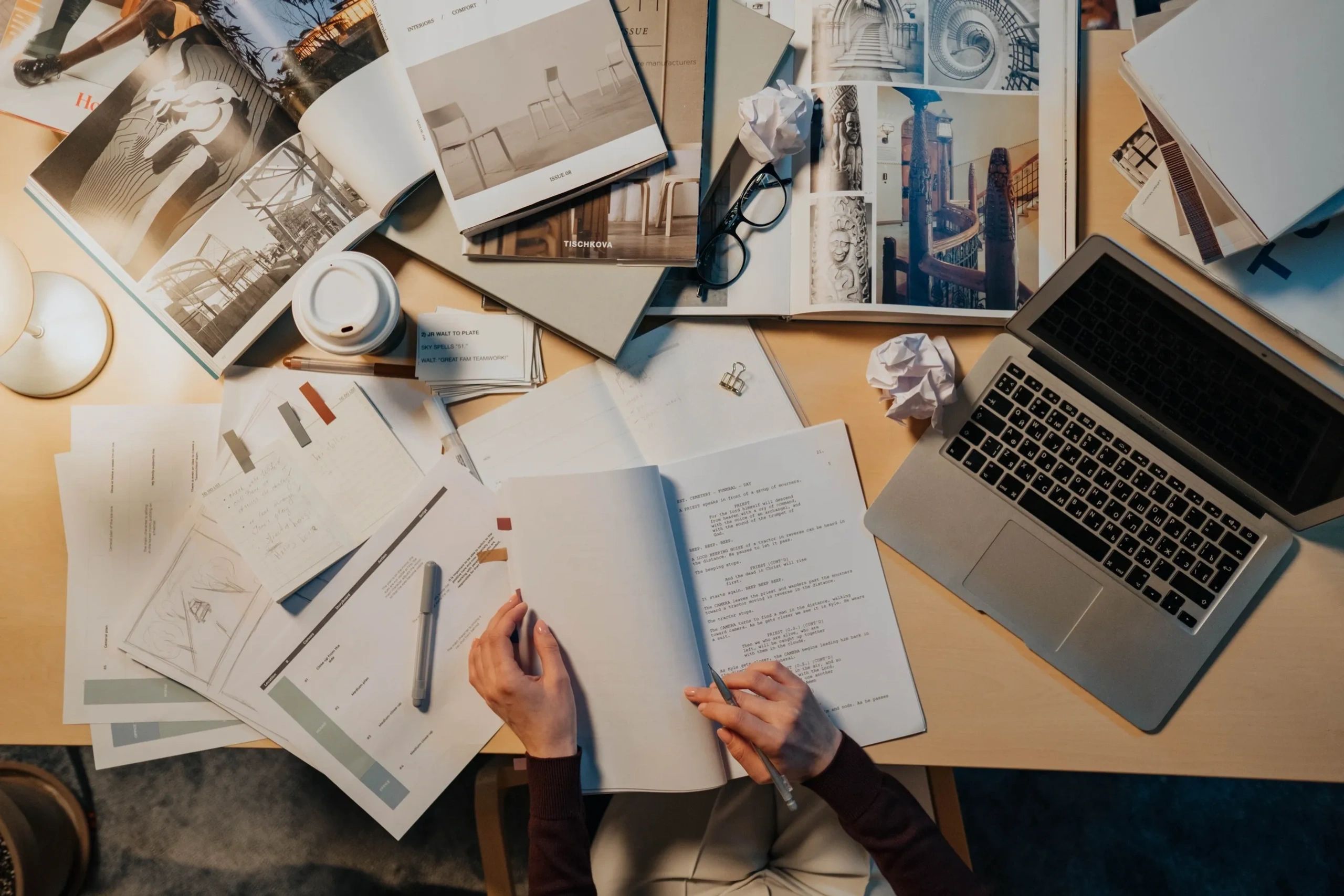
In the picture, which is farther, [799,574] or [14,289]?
[799,574]

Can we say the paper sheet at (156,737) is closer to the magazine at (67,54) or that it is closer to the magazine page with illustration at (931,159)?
the magazine at (67,54)

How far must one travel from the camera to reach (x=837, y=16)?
0.83 metres

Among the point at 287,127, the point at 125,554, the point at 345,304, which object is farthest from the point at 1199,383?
the point at 125,554

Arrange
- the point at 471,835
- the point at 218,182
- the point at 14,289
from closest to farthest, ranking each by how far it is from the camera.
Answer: the point at 14,289
the point at 218,182
the point at 471,835

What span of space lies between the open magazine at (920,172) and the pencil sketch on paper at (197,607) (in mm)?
514

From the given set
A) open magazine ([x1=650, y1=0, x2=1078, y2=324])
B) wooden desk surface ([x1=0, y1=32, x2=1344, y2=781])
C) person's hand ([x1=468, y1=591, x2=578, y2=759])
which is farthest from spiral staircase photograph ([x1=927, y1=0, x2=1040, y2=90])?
person's hand ([x1=468, y1=591, x2=578, y2=759])

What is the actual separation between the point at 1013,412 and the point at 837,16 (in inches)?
18.1

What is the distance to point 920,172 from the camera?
81 centimetres

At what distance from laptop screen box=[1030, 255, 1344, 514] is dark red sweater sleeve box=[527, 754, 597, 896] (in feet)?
2.14

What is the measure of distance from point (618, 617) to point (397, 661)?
8.9 inches

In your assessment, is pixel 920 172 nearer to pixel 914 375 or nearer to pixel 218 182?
pixel 914 375

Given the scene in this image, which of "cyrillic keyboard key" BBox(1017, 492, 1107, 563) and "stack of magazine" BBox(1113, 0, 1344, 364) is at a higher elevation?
"stack of magazine" BBox(1113, 0, 1344, 364)

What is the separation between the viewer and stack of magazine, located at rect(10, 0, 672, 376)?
Result: 76 centimetres

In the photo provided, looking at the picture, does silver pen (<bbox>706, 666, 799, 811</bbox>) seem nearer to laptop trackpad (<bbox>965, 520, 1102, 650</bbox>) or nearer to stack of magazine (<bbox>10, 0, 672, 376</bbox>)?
laptop trackpad (<bbox>965, 520, 1102, 650</bbox>)
